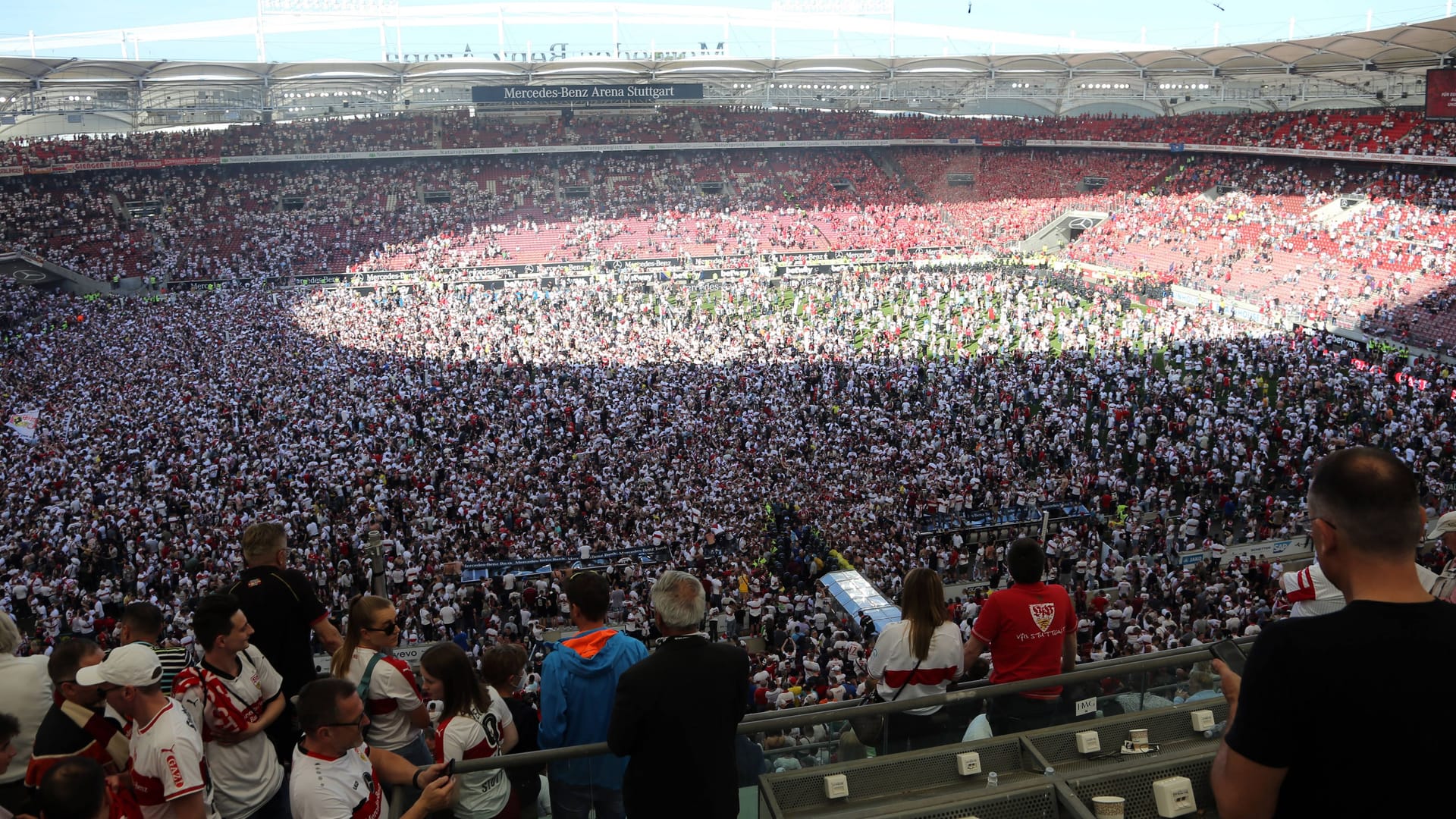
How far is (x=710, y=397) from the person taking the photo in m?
20.5

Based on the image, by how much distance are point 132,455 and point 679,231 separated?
28.3 metres

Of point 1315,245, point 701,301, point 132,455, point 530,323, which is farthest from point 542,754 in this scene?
point 1315,245

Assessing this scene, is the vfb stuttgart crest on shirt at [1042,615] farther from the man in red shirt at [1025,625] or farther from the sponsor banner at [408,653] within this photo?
the sponsor banner at [408,653]

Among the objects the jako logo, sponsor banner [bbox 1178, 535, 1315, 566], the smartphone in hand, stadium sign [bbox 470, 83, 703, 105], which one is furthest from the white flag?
stadium sign [bbox 470, 83, 703, 105]

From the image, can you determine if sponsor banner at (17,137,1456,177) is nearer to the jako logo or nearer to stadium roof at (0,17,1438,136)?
stadium roof at (0,17,1438,136)

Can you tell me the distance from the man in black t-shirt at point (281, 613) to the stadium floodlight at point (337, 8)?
55925 millimetres

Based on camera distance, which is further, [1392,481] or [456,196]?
[456,196]

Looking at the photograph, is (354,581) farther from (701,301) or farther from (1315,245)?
(1315,245)

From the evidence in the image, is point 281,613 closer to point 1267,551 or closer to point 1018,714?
point 1018,714

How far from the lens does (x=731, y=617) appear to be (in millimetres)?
11297

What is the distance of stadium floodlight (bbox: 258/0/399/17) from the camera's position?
51.8 meters

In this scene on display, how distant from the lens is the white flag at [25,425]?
60.6 feet

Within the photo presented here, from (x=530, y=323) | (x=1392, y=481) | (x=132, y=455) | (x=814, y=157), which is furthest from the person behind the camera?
(x=814, y=157)

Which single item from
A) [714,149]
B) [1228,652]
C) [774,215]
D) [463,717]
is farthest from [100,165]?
[1228,652]
